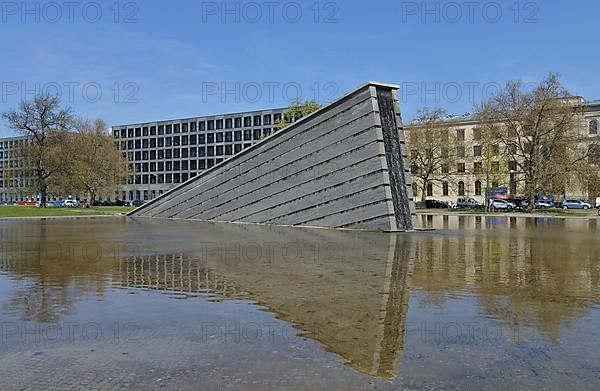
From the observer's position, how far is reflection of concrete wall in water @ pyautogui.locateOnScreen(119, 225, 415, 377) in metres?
6.14

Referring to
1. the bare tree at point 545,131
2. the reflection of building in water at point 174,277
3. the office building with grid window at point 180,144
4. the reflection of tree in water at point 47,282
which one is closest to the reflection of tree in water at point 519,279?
the reflection of building in water at point 174,277

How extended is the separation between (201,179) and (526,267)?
1095 inches

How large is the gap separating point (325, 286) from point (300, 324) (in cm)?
287

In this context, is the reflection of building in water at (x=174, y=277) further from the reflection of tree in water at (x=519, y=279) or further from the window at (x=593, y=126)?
the window at (x=593, y=126)

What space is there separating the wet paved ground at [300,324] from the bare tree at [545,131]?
35246mm

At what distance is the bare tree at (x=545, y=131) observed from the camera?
45.9m

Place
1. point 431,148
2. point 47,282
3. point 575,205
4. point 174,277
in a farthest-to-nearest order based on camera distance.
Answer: point 575,205 < point 431,148 < point 174,277 < point 47,282

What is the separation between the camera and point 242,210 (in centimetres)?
3422

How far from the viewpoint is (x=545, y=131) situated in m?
47.1

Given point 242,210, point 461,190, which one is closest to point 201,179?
point 242,210

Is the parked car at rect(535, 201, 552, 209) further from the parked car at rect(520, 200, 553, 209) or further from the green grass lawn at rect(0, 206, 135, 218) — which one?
the green grass lawn at rect(0, 206, 135, 218)

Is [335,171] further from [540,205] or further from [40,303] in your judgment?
[540,205]

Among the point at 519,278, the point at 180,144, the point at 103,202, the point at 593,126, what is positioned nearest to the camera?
the point at 519,278

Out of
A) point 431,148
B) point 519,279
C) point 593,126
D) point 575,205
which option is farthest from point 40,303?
point 593,126
